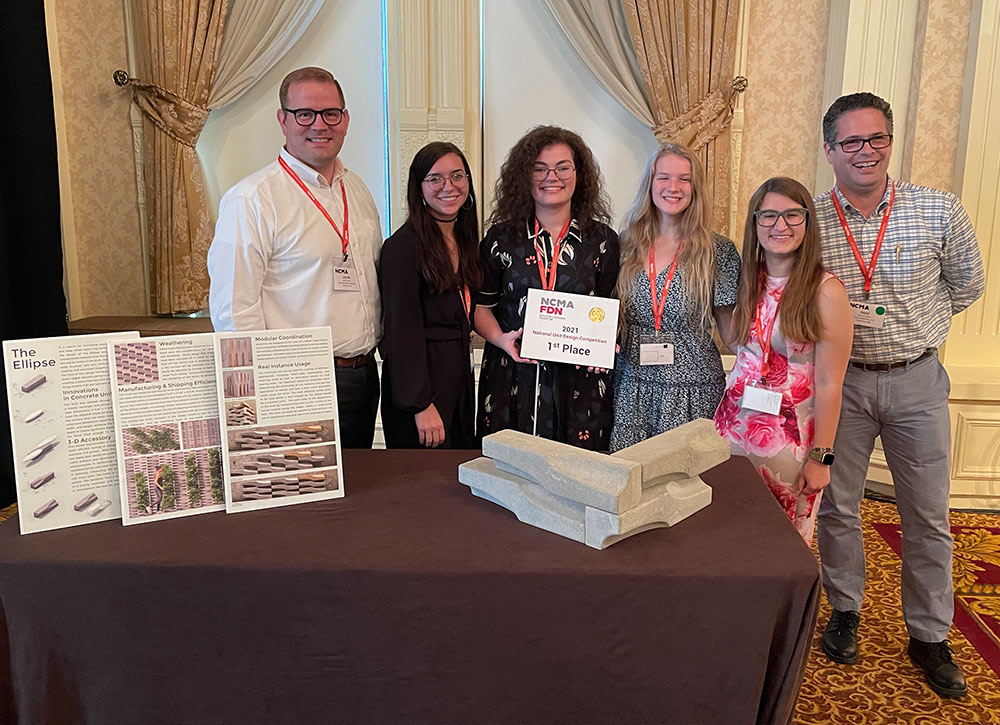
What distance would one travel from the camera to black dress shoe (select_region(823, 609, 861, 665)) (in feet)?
7.84

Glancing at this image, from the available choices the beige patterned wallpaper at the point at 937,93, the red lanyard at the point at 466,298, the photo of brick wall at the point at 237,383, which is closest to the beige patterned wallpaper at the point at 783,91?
the beige patterned wallpaper at the point at 937,93

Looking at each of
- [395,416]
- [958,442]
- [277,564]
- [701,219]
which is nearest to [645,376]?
[701,219]

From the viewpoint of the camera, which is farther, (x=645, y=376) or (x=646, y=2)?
(x=646, y=2)

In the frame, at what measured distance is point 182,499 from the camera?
1510 mm

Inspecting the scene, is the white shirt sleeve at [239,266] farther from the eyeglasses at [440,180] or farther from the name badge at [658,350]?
the name badge at [658,350]

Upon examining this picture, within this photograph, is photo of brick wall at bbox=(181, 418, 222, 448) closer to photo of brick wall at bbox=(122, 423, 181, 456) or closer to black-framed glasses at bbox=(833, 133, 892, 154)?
photo of brick wall at bbox=(122, 423, 181, 456)

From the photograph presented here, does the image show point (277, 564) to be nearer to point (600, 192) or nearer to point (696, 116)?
point (600, 192)

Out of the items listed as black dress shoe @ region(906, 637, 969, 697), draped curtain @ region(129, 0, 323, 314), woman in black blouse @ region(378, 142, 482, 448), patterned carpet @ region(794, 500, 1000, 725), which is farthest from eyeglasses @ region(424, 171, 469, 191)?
draped curtain @ region(129, 0, 323, 314)

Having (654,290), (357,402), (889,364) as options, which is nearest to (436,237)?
(357,402)

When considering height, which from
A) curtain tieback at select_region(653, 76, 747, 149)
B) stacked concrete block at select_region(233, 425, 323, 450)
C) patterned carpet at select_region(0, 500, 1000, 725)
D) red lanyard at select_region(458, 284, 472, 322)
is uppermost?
curtain tieback at select_region(653, 76, 747, 149)

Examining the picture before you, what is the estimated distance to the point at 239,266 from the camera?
209 centimetres

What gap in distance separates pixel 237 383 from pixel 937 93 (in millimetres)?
3503

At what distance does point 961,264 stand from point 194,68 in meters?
3.79

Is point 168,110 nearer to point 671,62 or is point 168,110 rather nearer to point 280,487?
point 671,62
